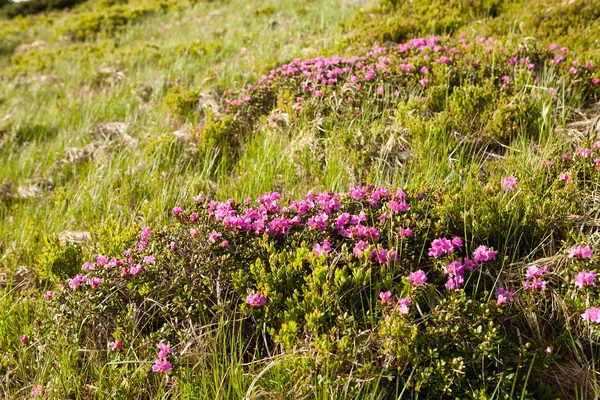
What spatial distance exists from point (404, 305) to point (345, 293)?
0.35 meters

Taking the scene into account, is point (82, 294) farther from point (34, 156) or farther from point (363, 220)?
point (34, 156)

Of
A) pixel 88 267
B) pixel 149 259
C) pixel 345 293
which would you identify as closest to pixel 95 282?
pixel 88 267

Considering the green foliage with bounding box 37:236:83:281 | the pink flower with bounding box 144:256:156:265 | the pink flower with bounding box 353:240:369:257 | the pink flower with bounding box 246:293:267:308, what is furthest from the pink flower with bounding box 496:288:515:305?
the green foliage with bounding box 37:236:83:281

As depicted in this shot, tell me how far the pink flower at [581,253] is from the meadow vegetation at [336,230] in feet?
0.04

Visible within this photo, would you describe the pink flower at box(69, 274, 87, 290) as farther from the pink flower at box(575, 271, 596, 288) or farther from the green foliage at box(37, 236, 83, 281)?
the pink flower at box(575, 271, 596, 288)

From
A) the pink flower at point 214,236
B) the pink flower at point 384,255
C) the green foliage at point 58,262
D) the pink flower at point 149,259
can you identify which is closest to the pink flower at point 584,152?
the pink flower at point 384,255

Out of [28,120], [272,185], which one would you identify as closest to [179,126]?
[272,185]

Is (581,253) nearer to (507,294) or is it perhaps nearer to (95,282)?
(507,294)

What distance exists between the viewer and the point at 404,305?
2338 mm

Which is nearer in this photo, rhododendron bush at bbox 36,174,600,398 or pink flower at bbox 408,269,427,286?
rhododendron bush at bbox 36,174,600,398

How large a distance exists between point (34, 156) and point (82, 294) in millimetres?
4117

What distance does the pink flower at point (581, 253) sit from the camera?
99.2 inches

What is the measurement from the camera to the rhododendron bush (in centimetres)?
224

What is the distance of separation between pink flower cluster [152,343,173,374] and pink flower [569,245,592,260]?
2342mm
